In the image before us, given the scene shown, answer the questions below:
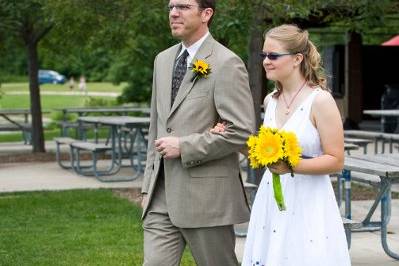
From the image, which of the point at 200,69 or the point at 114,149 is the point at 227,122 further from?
the point at 114,149

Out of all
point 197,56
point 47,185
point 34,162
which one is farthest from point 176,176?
point 34,162

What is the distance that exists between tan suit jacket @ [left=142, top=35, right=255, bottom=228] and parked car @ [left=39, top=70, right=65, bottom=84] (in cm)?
7399

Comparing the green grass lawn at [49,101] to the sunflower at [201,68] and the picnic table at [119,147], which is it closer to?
the picnic table at [119,147]

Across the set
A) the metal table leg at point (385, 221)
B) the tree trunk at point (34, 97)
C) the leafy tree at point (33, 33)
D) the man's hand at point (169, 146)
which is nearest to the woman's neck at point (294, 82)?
the man's hand at point (169, 146)

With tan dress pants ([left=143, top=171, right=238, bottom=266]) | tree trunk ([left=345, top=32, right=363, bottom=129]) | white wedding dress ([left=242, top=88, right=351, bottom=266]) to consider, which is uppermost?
white wedding dress ([left=242, top=88, right=351, bottom=266])

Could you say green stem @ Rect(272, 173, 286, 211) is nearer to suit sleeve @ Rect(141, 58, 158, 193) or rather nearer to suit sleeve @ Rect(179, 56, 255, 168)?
suit sleeve @ Rect(179, 56, 255, 168)

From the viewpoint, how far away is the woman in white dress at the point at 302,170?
4.58 m

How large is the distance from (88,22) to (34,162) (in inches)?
150

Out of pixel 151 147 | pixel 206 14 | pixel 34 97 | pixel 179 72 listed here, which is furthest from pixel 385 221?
pixel 34 97

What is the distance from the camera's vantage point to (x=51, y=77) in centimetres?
7831

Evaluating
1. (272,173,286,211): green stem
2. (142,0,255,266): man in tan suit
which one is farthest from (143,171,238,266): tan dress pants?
(272,173,286,211): green stem

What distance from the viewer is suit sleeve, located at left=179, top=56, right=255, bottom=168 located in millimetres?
4879

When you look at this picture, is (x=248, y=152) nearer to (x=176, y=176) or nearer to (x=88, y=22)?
(x=176, y=176)

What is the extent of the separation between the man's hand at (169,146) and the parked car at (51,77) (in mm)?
74079
